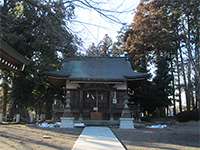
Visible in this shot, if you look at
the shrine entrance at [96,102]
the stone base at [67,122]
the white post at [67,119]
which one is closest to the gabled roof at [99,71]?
the shrine entrance at [96,102]

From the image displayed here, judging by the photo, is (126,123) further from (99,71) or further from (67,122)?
(99,71)

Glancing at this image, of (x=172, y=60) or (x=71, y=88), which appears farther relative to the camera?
(x=172, y=60)

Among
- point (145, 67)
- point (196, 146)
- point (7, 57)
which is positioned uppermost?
point (145, 67)

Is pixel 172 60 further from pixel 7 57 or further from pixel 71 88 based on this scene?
pixel 7 57

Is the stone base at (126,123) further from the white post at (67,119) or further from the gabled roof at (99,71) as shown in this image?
the gabled roof at (99,71)

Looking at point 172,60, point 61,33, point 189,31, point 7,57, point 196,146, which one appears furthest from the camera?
point 172,60

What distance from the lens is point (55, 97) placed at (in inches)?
1607

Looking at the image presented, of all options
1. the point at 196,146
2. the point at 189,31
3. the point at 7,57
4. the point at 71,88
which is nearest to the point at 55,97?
the point at 71,88

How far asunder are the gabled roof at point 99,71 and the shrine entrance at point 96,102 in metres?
1.46

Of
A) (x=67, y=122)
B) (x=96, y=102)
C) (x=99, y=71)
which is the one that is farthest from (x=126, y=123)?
(x=99, y=71)

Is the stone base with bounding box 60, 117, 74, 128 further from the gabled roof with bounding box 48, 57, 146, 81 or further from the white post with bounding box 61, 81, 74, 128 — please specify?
the gabled roof with bounding box 48, 57, 146, 81

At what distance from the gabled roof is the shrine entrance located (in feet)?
4.79

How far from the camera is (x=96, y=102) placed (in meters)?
32.4

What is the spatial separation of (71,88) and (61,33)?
2510cm
